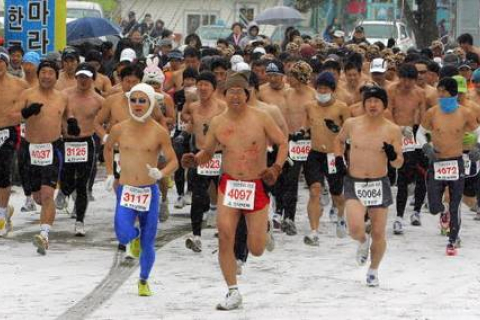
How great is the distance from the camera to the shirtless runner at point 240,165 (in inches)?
455

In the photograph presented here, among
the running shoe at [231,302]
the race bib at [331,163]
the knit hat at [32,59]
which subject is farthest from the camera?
the knit hat at [32,59]

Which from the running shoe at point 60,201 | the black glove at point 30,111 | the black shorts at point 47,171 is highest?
the black glove at point 30,111

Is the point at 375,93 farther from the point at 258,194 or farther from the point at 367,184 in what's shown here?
the point at 258,194

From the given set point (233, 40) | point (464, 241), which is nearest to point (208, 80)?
point (464, 241)

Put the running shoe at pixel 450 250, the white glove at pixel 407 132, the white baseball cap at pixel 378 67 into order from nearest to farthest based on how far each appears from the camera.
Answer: the running shoe at pixel 450 250, the white glove at pixel 407 132, the white baseball cap at pixel 378 67

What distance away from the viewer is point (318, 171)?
15.6 metres

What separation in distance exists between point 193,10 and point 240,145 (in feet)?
124

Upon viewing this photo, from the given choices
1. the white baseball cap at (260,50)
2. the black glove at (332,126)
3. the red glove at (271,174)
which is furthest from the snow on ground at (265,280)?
the white baseball cap at (260,50)

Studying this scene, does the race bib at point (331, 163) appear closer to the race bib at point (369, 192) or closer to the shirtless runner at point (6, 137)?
the race bib at point (369, 192)

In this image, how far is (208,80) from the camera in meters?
15.1

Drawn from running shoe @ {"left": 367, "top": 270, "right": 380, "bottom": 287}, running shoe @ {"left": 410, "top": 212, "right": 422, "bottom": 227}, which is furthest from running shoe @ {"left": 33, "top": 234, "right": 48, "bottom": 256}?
running shoe @ {"left": 410, "top": 212, "right": 422, "bottom": 227}

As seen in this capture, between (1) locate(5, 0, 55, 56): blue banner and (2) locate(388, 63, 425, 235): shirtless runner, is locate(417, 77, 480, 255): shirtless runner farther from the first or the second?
(1) locate(5, 0, 55, 56): blue banner

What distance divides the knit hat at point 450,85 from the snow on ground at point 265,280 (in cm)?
165

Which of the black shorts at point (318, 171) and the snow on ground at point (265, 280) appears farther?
the black shorts at point (318, 171)
